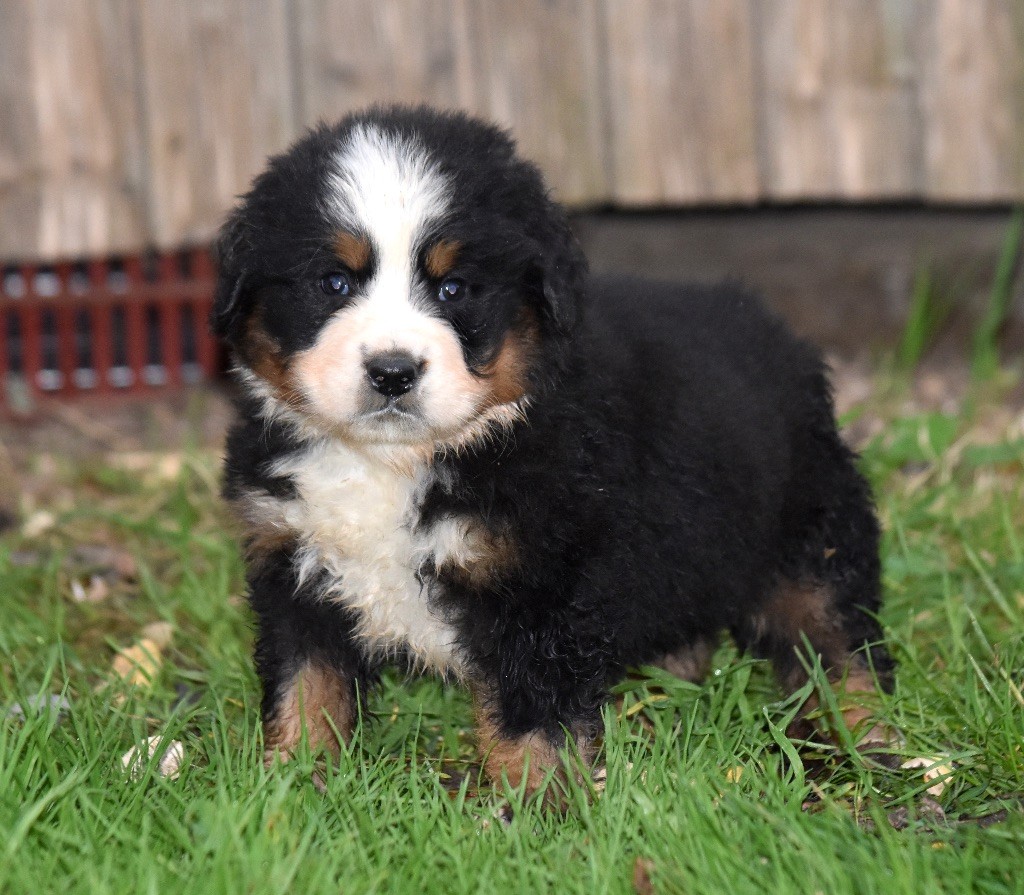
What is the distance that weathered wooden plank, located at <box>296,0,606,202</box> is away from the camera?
209 inches

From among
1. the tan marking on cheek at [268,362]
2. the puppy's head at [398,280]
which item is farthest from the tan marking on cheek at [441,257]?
the tan marking on cheek at [268,362]

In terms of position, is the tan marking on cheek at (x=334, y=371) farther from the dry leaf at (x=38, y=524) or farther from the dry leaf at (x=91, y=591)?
the dry leaf at (x=38, y=524)

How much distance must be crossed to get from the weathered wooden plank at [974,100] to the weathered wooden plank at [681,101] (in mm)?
714

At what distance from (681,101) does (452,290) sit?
313 centimetres

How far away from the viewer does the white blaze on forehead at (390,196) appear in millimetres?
2564

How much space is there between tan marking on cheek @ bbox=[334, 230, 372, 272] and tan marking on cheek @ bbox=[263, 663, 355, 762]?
866 mm

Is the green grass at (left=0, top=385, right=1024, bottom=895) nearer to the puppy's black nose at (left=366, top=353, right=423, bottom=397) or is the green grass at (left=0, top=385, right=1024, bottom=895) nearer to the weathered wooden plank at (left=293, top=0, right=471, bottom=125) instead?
the puppy's black nose at (left=366, top=353, right=423, bottom=397)

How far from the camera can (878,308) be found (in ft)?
19.3

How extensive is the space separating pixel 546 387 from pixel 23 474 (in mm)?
2955

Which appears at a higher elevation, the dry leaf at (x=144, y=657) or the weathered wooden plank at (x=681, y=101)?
the weathered wooden plank at (x=681, y=101)

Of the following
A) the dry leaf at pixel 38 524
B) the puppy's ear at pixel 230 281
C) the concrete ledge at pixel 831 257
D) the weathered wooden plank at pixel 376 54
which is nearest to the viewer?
the puppy's ear at pixel 230 281

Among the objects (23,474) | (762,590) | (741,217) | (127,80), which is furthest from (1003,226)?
(23,474)

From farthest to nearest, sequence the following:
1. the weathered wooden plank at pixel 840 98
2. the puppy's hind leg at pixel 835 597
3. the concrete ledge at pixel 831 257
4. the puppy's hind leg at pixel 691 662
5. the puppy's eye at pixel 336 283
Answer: the concrete ledge at pixel 831 257 < the weathered wooden plank at pixel 840 98 < the puppy's hind leg at pixel 691 662 < the puppy's hind leg at pixel 835 597 < the puppy's eye at pixel 336 283

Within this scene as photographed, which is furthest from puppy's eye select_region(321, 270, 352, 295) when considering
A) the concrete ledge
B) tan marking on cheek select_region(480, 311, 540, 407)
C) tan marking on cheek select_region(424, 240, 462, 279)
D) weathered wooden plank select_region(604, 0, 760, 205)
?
the concrete ledge
